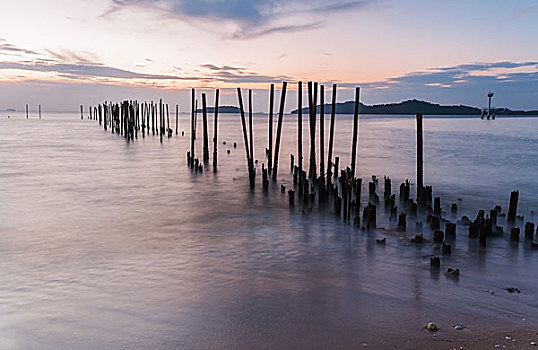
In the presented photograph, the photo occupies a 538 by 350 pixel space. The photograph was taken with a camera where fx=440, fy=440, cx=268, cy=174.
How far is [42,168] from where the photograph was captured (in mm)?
20984

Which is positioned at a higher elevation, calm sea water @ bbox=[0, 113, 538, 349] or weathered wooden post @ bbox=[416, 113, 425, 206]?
weathered wooden post @ bbox=[416, 113, 425, 206]

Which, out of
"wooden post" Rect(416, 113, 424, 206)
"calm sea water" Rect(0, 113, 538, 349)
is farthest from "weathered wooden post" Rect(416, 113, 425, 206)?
"calm sea water" Rect(0, 113, 538, 349)

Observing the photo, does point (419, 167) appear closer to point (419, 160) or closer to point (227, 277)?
point (419, 160)

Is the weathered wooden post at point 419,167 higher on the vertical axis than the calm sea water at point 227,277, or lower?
higher

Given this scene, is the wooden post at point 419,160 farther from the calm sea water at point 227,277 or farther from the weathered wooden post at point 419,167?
the calm sea water at point 227,277

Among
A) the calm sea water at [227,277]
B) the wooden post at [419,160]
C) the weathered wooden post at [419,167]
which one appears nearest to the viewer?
the calm sea water at [227,277]

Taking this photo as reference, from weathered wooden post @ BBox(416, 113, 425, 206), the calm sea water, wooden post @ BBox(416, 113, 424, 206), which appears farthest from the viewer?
weathered wooden post @ BBox(416, 113, 425, 206)

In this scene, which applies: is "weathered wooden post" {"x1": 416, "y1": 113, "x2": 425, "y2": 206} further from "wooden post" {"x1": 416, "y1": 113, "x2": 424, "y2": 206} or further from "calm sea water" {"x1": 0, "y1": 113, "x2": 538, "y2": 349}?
"calm sea water" {"x1": 0, "y1": 113, "x2": 538, "y2": 349}

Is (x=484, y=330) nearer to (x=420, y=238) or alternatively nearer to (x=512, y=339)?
(x=512, y=339)

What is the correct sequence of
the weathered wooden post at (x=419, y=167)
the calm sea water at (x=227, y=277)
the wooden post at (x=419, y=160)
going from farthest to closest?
the weathered wooden post at (x=419, y=167), the wooden post at (x=419, y=160), the calm sea water at (x=227, y=277)

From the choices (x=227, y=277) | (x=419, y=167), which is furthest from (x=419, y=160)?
(x=227, y=277)

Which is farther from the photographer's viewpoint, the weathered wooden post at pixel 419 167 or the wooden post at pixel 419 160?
the weathered wooden post at pixel 419 167

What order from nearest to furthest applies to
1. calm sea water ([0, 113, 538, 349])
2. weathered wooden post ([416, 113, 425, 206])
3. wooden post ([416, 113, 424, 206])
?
calm sea water ([0, 113, 538, 349]), wooden post ([416, 113, 424, 206]), weathered wooden post ([416, 113, 425, 206])

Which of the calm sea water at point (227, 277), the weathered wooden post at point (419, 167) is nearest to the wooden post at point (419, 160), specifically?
the weathered wooden post at point (419, 167)
